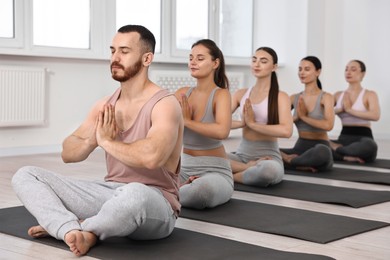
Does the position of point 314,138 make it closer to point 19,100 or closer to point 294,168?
point 294,168

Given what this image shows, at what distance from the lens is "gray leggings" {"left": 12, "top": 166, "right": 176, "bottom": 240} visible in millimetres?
2340

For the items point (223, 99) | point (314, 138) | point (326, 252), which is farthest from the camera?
point (314, 138)

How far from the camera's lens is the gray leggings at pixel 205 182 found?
330 centimetres

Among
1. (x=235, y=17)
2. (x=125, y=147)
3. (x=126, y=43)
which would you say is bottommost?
(x=125, y=147)

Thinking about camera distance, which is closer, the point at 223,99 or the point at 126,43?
the point at 126,43

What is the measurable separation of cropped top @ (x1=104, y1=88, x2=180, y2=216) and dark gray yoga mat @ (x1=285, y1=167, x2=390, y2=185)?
2184 mm

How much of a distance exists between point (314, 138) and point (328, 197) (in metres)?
1.28

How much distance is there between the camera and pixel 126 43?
2.49 m

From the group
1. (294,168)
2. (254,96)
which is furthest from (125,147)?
(294,168)

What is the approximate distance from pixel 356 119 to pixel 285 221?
281 centimetres

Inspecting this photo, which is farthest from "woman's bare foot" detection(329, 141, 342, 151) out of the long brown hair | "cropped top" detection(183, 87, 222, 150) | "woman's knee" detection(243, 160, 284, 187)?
"cropped top" detection(183, 87, 222, 150)

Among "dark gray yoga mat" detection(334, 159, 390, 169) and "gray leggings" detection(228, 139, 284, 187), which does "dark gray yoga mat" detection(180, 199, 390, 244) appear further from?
"dark gray yoga mat" detection(334, 159, 390, 169)

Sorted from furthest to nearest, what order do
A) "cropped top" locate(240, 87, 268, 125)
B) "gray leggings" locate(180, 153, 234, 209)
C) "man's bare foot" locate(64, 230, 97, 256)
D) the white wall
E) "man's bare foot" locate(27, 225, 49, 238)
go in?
the white wall < "cropped top" locate(240, 87, 268, 125) < "gray leggings" locate(180, 153, 234, 209) < "man's bare foot" locate(27, 225, 49, 238) < "man's bare foot" locate(64, 230, 97, 256)

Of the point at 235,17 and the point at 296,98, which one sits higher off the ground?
the point at 235,17
